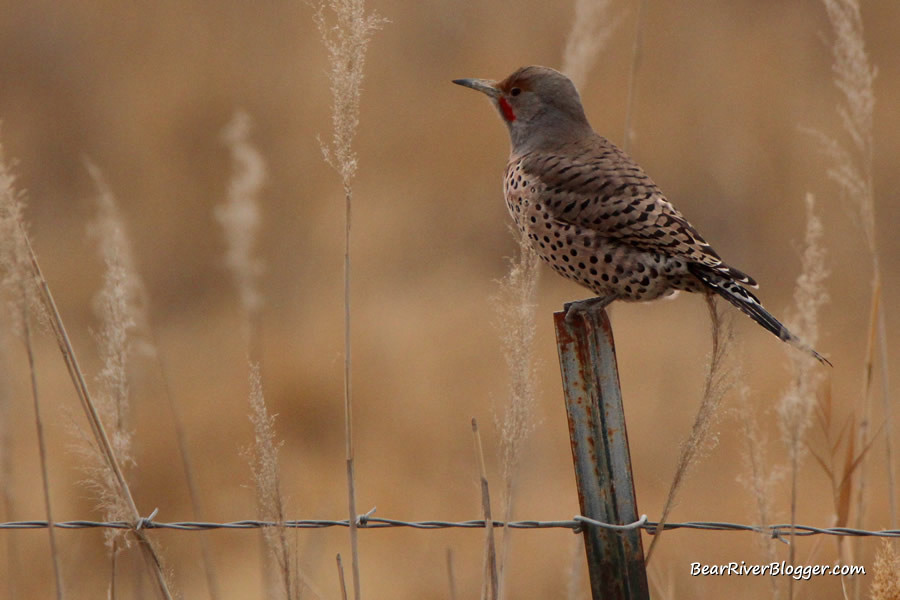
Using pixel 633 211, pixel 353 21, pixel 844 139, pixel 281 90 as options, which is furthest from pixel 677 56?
pixel 353 21

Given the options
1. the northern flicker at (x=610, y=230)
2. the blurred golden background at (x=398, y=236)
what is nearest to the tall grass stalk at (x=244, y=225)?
the northern flicker at (x=610, y=230)

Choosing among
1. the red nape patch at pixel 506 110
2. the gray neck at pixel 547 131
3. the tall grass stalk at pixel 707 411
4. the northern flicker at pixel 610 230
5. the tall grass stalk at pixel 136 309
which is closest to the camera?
the tall grass stalk at pixel 707 411

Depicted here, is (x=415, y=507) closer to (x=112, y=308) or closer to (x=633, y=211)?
(x=633, y=211)

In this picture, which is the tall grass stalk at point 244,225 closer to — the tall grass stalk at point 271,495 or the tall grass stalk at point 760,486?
the tall grass stalk at point 271,495

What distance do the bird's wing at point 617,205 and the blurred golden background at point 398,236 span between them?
12.6ft

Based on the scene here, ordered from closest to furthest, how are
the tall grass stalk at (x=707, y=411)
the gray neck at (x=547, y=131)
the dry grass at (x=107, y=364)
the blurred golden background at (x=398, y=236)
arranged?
the dry grass at (x=107, y=364) < the tall grass stalk at (x=707, y=411) < the gray neck at (x=547, y=131) < the blurred golden background at (x=398, y=236)

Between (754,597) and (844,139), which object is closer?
(754,597)

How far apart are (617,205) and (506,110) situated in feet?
2.86

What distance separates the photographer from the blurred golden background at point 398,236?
7266mm

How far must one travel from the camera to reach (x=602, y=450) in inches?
85.8

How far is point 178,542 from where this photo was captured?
706 cm

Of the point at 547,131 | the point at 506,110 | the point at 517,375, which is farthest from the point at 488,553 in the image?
the point at 506,110

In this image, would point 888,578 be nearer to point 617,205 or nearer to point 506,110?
point 617,205

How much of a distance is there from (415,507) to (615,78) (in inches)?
215
